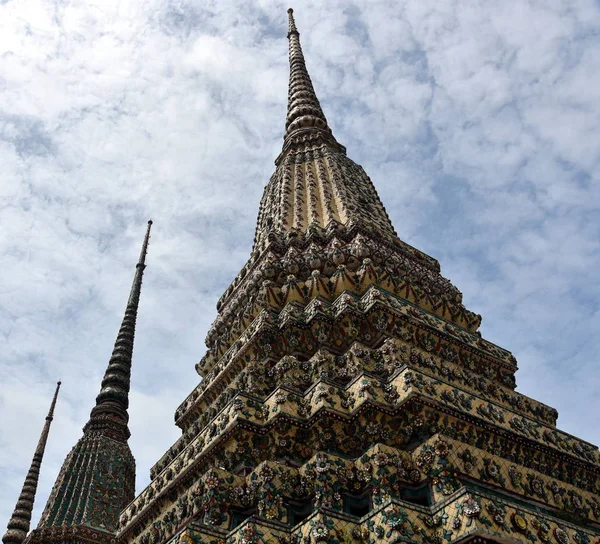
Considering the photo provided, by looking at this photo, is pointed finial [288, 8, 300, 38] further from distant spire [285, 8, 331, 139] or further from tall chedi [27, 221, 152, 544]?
tall chedi [27, 221, 152, 544]

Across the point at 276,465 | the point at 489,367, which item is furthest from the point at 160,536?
the point at 489,367

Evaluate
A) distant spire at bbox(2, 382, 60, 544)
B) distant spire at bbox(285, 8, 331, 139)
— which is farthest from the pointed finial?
distant spire at bbox(2, 382, 60, 544)

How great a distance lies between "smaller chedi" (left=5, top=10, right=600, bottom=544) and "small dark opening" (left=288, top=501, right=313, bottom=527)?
25 millimetres

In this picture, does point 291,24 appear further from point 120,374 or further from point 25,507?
point 25,507

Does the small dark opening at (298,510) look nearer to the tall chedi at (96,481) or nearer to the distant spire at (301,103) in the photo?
the tall chedi at (96,481)

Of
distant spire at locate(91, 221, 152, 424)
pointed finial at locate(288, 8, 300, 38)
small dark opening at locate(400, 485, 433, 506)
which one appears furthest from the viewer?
pointed finial at locate(288, 8, 300, 38)

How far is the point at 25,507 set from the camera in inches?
853

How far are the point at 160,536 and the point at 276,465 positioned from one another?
2.52 m

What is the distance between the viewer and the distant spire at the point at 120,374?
18812 millimetres

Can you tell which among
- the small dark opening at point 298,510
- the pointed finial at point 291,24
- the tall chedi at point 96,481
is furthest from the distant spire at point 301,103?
the small dark opening at point 298,510

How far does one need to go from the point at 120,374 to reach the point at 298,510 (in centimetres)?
1328

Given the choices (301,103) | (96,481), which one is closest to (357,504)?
(96,481)

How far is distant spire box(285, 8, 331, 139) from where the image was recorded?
2027 cm

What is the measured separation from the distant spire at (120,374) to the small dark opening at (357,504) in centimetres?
1215
